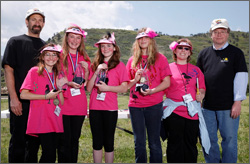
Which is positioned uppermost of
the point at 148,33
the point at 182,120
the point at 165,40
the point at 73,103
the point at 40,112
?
the point at 165,40

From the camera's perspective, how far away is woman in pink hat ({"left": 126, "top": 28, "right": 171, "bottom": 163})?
145 inches

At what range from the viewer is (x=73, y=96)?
11.9ft

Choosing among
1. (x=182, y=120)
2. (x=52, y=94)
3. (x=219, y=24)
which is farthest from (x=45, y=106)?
(x=219, y=24)

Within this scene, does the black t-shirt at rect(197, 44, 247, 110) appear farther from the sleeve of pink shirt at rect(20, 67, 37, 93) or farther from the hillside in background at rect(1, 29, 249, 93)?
the hillside in background at rect(1, 29, 249, 93)

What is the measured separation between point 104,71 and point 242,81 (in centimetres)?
230

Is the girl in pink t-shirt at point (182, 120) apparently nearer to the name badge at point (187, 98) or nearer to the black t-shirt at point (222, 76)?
the name badge at point (187, 98)

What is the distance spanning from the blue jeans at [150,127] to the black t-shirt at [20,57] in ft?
6.15

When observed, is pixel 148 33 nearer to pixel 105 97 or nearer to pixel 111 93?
pixel 111 93

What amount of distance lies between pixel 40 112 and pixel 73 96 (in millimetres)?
536

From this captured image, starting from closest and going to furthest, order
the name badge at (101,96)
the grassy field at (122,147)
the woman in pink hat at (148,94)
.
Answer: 1. the name badge at (101,96)
2. the woman in pink hat at (148,94)
3. the grassy field at (122,147)

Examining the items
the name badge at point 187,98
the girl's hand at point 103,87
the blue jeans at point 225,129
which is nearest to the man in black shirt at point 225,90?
the blue jeans at point 225,129

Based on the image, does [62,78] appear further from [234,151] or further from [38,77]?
[234,151]

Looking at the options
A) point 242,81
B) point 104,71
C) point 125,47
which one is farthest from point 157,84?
point 125,47

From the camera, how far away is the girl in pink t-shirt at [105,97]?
3.60 metres
